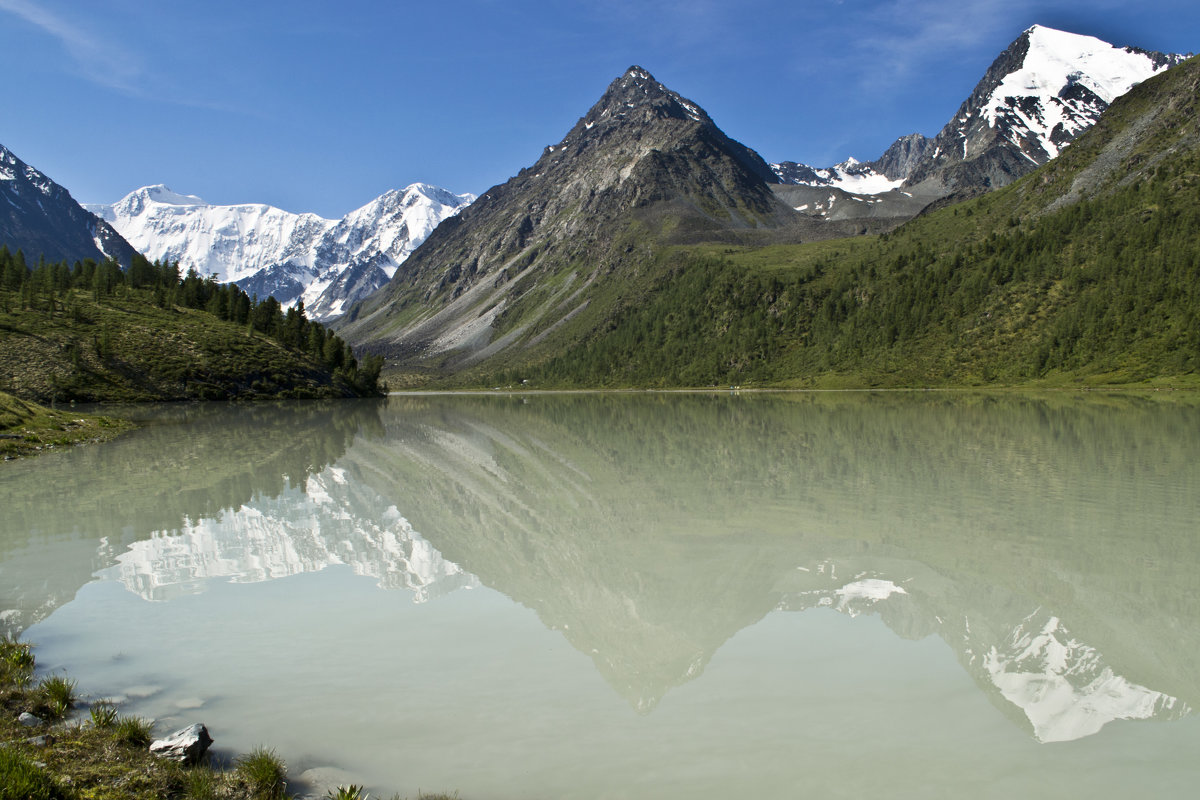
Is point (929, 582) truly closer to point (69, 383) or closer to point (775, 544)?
point (775, 544)

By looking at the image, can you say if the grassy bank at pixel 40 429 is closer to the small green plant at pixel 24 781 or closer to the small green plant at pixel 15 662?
the small green plant at pixel 15 662

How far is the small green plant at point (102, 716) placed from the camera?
7.65m

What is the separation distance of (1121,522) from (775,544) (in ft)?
29.1

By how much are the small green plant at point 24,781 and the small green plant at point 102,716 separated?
64.7 inches

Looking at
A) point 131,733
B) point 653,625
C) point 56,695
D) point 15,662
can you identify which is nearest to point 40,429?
point 15,662

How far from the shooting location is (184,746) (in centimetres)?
702

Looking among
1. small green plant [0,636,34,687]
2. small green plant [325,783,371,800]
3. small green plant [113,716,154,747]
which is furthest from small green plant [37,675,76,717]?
small green plant [325,783,371,800]

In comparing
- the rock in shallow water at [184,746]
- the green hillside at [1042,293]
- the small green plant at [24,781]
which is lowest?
the rock in shallow water at [184,746]

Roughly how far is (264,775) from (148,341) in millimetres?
102487

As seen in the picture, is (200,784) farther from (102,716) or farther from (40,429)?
(40,429)

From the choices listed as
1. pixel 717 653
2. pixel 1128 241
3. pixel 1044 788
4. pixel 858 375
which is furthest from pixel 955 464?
pixel 1128 241

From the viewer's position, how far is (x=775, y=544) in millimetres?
16438

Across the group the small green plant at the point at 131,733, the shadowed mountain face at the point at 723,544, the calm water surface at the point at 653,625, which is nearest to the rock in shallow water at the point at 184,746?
the small green plant at the point at 131,733

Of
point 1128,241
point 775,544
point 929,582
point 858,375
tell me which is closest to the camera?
point 929,582
